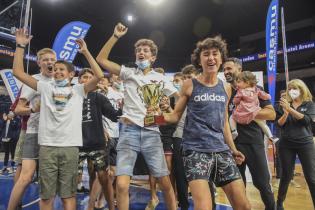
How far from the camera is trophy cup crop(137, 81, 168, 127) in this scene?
2.42 m

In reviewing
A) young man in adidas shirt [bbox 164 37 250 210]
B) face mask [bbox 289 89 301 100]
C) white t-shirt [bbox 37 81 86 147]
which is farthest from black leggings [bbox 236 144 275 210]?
white t-shirt [bbox 37 81 86 147]

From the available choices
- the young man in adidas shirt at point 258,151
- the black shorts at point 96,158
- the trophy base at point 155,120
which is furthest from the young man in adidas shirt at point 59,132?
the young man in adidas shirt at point 258,151

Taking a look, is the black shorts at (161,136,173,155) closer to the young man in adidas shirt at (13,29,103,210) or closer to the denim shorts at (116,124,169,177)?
the denim shorts at (116,124,169,177)

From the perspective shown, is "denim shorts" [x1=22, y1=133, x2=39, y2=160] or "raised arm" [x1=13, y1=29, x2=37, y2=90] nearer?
"raised arm" [x1=13, y1=29, x2=37, y2=90]

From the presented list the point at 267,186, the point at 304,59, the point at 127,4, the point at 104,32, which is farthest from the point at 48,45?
the point at 267,186

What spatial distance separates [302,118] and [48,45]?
18.1 meters

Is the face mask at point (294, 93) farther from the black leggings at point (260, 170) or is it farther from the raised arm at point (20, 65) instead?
the raised arm at point (20, 65)

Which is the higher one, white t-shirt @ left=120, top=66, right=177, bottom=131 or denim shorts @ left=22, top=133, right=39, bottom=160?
white t-shirt @ left=120, top=66, right=177, bottom=131

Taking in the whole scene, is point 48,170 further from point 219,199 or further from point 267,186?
point 219,199

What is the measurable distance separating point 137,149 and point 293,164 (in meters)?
2.02

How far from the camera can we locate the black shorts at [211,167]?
7.48 feet

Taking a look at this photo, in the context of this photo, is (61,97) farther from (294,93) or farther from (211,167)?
(294,93)

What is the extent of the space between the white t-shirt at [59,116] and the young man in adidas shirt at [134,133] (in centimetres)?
43

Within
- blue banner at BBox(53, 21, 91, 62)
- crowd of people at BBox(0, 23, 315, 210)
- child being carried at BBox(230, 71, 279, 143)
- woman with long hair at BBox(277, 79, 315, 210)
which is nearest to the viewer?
crowd of people at BBox(0, 23, 315, 210)
